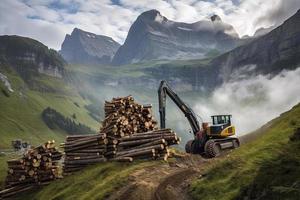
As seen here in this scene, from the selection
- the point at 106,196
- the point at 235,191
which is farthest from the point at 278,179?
the point at 106,196

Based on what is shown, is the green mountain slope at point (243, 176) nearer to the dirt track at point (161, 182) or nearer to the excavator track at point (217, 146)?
the dirt track at point (161, 182)

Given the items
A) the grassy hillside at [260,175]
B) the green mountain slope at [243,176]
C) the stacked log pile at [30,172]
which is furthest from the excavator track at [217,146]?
the stacked log pile at [30,172]

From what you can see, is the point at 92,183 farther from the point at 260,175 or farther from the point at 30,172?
the point at 260,175

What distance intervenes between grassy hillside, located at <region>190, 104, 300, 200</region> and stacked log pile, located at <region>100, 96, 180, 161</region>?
10966 mm

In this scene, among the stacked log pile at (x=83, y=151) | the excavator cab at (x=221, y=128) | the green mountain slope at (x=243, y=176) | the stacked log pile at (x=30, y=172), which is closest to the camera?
the green mountain slope at (x=243, y=176)

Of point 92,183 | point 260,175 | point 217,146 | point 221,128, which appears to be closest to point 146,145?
point 92,183

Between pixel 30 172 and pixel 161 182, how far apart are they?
18878 mm

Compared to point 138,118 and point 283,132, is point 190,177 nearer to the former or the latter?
point 283,132

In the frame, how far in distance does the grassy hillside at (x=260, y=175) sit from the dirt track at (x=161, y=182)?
1.67m

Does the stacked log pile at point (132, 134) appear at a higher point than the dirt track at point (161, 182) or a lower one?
higher

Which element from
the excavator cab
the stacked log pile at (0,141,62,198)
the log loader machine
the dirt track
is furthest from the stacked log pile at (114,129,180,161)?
the stacked log pile at (0,141,62,198)

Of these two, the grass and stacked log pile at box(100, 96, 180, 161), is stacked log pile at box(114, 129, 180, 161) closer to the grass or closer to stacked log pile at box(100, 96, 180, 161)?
stacked log pile at box(100, 96, 180, 161)

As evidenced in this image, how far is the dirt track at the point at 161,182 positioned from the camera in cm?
2446

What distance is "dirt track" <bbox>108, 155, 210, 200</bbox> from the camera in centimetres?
2446
